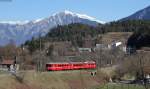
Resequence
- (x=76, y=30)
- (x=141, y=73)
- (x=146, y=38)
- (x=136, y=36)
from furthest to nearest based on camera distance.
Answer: (x=76, y=30) < (x=136, y=36) < (x=146, y=38) < (x=141, y=73)

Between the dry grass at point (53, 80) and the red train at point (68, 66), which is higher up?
the red train at point (68, 66)

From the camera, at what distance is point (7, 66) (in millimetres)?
73188

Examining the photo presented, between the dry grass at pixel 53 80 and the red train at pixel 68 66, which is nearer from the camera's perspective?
the dry grass at pixel 53 80

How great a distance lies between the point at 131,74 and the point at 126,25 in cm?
9185

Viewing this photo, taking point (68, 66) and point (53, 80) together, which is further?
point (68, 66)


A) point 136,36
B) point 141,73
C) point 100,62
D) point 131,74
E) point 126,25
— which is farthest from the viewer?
point 126,25

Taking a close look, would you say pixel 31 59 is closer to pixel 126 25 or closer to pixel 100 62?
pixel 100 62

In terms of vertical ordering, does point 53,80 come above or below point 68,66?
below

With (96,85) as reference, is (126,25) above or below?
above

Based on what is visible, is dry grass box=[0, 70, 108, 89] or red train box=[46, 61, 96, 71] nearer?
dry grass box=[0, 70, 108, 89]

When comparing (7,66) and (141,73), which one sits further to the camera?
(7,66)

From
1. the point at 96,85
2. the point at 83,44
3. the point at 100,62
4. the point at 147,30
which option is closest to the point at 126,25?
the point at 83,44

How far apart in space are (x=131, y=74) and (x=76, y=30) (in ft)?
269

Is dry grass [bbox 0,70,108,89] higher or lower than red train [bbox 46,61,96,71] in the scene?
lower
